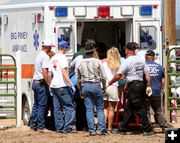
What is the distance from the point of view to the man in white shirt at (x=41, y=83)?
13.5 meters

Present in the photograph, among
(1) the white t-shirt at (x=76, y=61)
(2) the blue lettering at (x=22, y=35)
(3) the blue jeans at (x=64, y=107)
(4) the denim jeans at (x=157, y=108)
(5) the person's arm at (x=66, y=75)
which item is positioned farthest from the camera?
A: (2) the blue lettering at (x=22, y=35)

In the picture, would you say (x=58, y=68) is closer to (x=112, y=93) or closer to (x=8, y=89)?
(x=112, y=93)

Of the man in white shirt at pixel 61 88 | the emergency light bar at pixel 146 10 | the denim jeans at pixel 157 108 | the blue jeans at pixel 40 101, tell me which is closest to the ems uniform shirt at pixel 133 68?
the denim jeans at pixel 157 108

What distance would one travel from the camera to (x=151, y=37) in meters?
15.3

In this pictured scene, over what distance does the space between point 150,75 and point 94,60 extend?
143 centimetres

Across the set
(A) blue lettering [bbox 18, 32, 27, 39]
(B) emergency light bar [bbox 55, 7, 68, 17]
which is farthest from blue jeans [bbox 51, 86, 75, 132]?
(A) blue lettering [bbox 18, 32, 27, 39]

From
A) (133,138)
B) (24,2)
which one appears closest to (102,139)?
(133,138)

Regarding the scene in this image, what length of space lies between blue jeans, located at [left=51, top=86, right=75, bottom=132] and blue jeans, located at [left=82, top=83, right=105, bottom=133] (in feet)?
1.53

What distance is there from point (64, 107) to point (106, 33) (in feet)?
11.4

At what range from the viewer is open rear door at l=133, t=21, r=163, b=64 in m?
15.1

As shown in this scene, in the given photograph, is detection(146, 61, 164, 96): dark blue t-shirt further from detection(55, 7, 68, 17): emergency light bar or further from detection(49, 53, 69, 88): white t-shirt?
detection(55, 7, 68, 17): emergency light bar

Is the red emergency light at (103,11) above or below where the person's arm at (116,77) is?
above

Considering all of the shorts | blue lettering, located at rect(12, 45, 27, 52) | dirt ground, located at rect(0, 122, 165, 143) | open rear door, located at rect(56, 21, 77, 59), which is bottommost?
dirt ground, located at rect(0, 122, 165, 143)

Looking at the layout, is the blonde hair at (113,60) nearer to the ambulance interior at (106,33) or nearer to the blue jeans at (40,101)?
the blue jeans at (40,101)
